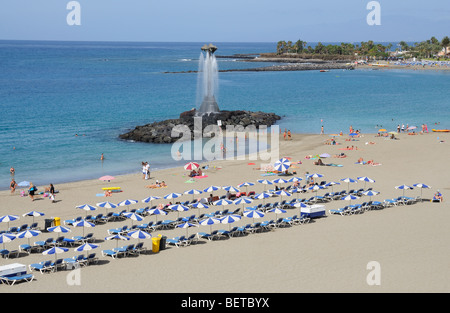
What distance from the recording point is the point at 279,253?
20078 mm

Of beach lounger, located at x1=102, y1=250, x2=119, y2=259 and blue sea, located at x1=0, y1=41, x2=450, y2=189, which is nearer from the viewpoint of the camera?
beach lounger, located at x1=102, y1=250, x2=119, y2=259

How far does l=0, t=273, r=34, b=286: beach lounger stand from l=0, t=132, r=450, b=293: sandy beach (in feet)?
0.78

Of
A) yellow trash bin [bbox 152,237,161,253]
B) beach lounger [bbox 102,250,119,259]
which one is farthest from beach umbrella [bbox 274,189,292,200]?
beach lounger [bbox 102,250,119,259]

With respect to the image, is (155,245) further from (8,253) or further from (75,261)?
(8,253)

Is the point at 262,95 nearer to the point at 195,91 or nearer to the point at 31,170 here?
the point at 195,91

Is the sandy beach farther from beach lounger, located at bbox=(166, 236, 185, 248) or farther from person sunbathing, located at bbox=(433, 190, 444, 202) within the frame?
beach lounger, located at bbox=(166, 236, 185, 248)

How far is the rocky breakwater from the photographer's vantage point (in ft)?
159

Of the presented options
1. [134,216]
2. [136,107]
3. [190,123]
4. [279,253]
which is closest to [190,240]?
[134,216]

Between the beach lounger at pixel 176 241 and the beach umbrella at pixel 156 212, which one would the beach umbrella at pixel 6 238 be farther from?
the beach umbrella at pixel 156 212

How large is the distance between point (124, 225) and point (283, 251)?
7.71 m

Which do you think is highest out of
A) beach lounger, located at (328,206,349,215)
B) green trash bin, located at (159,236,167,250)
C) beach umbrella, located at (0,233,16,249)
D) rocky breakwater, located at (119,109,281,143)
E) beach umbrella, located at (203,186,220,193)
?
rocky breakwater, located at (119,109,281,143)

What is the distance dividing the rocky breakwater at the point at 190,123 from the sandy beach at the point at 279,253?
16131 mm

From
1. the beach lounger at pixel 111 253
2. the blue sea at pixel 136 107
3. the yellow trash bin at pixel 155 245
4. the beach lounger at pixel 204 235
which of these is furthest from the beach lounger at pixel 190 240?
the blue sea at pixel 136 107

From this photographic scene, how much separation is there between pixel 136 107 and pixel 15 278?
57.7 meters
